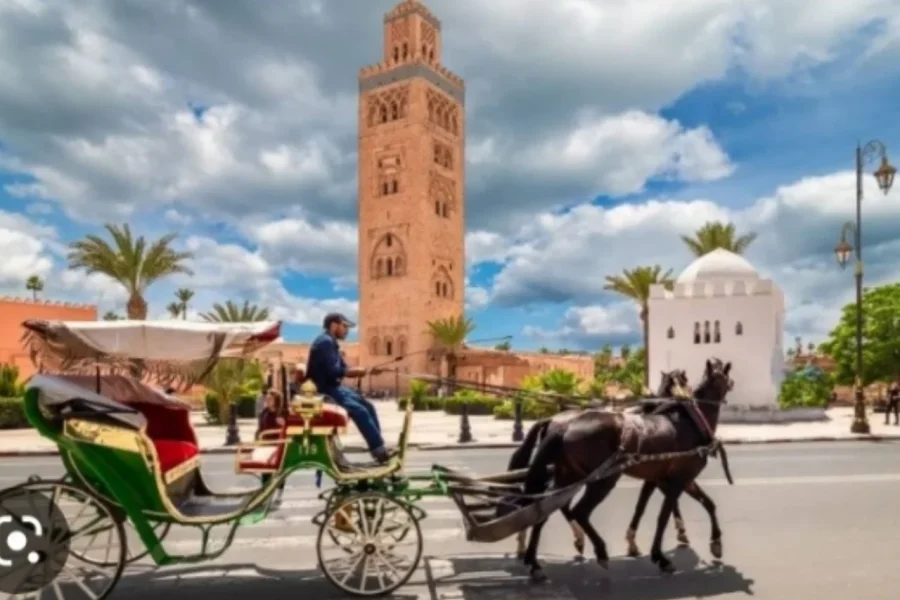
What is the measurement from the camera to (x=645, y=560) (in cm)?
631

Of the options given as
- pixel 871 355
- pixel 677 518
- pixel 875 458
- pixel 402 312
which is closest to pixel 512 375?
pixel 402 312

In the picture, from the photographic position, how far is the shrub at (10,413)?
25344 millimetres

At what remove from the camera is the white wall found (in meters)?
28.3

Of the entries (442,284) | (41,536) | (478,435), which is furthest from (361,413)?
(442,284)

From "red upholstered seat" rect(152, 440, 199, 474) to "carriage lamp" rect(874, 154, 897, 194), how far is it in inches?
785

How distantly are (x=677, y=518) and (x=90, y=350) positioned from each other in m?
5.27

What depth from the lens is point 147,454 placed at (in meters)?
5.21

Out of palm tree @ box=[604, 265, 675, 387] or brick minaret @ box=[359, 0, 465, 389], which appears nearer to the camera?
palm tree @ box=[604, 265, 675, 387]

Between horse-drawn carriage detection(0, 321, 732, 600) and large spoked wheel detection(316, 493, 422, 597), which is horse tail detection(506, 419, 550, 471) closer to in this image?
horse-drawn carriage detection(0, 321, 732, 600)

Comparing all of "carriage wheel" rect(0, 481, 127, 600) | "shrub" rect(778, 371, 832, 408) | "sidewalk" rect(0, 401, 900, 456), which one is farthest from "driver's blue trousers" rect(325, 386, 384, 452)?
"shrub" rect(778, 371, 832, 408)

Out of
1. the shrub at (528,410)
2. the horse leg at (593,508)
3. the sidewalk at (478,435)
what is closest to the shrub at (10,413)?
the sidewalk at (478,435)

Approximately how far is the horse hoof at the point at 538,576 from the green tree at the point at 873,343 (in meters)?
36.8

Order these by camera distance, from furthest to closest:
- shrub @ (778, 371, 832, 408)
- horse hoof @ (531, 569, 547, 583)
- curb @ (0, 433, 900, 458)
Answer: shrub @ (778, 371, 832, 408) < curb @ (0, 433, 900, 458) < horse hoof @ (531, 569, 547, 583)

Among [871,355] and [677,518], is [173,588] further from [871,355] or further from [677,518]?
[871,355]
